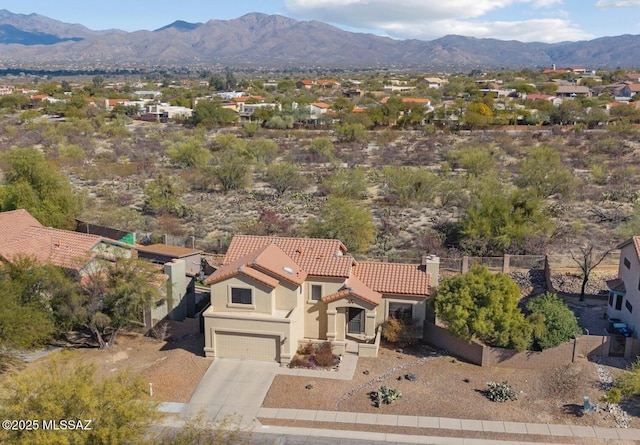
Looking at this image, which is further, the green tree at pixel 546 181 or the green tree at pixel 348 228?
the green tree at pixel 546 181

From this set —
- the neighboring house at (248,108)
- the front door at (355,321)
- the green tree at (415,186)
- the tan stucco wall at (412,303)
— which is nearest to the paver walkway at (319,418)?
the front door at (355,321)

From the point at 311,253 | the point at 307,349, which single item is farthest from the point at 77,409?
the point at 311,253

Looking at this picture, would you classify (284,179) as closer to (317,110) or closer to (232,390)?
(232,390)

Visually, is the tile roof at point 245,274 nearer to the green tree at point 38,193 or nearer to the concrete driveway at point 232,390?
the concrete driveway at point 232,390

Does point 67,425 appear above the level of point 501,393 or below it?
above

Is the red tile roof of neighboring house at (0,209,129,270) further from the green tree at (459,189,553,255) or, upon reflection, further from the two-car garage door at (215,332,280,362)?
the green tree at (459,189,553,255)
